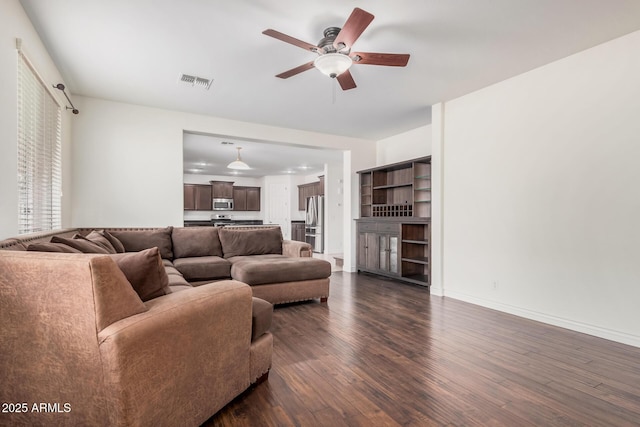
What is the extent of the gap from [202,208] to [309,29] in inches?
348

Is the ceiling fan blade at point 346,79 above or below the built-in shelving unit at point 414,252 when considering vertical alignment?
above

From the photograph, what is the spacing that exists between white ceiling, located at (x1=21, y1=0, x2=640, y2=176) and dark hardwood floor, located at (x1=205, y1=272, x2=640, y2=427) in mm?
2632

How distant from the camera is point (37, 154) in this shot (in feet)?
9.68

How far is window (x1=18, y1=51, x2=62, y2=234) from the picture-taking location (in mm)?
2561

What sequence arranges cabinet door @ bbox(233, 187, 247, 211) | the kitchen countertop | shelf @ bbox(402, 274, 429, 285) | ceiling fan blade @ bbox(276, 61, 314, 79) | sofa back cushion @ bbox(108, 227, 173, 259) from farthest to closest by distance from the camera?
cabinet door @ bbox(233, 187, 247, 211), the kitchen countertop, shelf @ bbox(402, 274, 429, 285), sofa back cushion @ bbox(108, 227, 173, 259), ceiling fan blade @ bbox(276, 61, 314, 79)

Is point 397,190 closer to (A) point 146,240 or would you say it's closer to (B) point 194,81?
(B) point 194,81

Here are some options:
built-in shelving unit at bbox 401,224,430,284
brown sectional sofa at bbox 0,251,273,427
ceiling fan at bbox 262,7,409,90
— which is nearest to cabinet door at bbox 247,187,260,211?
built-in shelving unit at bbox 401,224,430,284

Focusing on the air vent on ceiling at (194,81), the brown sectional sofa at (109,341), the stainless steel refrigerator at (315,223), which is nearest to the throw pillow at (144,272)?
the brown sectional sofa at (109,341)

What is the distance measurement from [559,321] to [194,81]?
462 cm

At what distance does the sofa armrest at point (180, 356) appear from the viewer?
1.18m

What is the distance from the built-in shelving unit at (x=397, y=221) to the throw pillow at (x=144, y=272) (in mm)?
3909

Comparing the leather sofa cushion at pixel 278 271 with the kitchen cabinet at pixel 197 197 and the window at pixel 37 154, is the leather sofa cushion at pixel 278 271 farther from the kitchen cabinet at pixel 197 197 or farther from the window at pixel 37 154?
the kitchen cabinet at pixel 197 197

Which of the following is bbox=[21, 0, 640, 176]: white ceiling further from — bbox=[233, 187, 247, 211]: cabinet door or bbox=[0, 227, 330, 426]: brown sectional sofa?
bbox=[233, 187, 247, 211]: cabinet door

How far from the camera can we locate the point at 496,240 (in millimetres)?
3801
